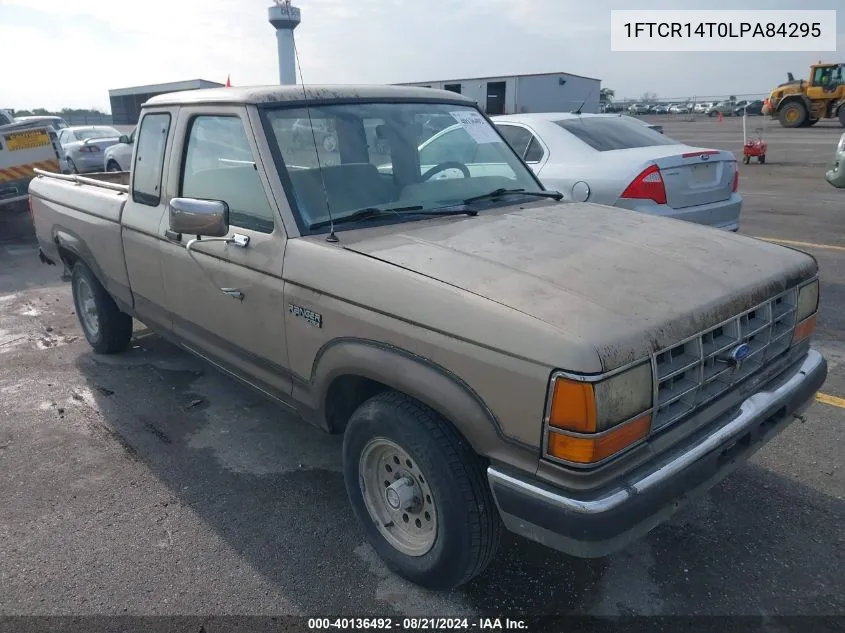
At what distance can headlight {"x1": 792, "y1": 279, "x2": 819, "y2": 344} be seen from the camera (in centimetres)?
280

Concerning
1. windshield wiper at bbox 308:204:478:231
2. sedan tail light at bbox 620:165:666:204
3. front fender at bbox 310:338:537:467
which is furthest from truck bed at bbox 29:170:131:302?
sedan tail light at bbox 620:165:666:204

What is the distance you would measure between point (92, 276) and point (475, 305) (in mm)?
3885

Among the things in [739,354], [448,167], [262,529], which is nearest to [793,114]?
[448,167]

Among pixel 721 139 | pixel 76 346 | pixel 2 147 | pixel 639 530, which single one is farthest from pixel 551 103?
pixel 639 530

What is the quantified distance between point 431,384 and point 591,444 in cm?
59

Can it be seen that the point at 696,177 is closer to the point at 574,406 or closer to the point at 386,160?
the point at 386,160

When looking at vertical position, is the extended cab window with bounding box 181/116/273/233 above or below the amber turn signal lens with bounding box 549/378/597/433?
above

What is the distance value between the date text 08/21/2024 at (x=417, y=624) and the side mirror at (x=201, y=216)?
1703mm

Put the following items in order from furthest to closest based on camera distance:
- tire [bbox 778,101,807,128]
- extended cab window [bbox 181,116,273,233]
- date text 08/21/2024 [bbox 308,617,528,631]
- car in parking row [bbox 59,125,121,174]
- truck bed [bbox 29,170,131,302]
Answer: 1. tire [bbox 778,101,807,128]
2. car in parking row [bbox 59,125,121,174]
3. truck bed [bbox 29,170,131,302]
4. extended cab window [bbox 181,116,273,233]
5. date text 08/21/2024 [bbox 308,617,528,631]

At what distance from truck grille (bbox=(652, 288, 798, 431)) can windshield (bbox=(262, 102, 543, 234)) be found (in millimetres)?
1410

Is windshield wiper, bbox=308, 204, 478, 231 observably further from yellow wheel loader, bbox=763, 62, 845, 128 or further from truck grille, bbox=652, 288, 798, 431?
yellow wheel loader, bbox=763, 62, 845, 128

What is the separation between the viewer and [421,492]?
Result: 2.58 meters

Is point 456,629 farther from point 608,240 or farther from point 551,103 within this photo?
point 551,103

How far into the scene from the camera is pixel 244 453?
12.5 feet
